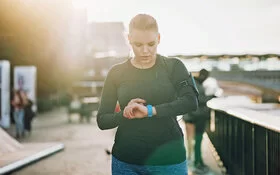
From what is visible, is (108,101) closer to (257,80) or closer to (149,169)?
(149,169)

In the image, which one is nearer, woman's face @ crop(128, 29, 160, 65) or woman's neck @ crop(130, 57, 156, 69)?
woman's face @ crop(128, 29, 160, 65)

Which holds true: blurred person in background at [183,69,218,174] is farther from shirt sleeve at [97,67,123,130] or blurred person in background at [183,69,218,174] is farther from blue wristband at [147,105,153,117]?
blue wristband at [147,105,153,117]

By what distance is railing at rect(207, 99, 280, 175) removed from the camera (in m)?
4.54

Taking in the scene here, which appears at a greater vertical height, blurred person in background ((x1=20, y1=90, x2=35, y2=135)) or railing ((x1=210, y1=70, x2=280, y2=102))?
blurred person in background ((x1=20, y1=90, x2=35, y2=135))

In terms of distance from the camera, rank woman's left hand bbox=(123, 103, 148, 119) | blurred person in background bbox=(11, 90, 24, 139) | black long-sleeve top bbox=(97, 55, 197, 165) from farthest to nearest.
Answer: blurred person in background bbox=(11, 90, 24, 139) < black long-sleeve top bbox=(97, 55, 197, 165) < woman's left hand bbox=(123, 103, 148, 119)

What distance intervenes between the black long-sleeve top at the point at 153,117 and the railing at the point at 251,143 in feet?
7.48

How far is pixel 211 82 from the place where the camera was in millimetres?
8344

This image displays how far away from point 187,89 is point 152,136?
0.28m

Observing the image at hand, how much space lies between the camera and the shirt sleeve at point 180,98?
6.56 ft

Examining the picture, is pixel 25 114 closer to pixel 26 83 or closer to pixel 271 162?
pixel 26 83

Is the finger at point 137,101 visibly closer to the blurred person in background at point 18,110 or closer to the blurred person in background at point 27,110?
the blurred person in background at point 18,110

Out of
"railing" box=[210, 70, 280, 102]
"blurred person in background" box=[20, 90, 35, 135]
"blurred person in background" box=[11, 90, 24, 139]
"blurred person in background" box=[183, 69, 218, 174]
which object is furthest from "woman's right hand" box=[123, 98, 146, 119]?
"railing" box=[210, 70, 280, 102]

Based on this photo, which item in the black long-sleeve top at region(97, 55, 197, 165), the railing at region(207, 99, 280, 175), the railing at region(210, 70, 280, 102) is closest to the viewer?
the black long-sleeve top at region(97, 55, 197, 165)

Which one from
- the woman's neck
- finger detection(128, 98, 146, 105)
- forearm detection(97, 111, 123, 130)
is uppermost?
the woman's neck
